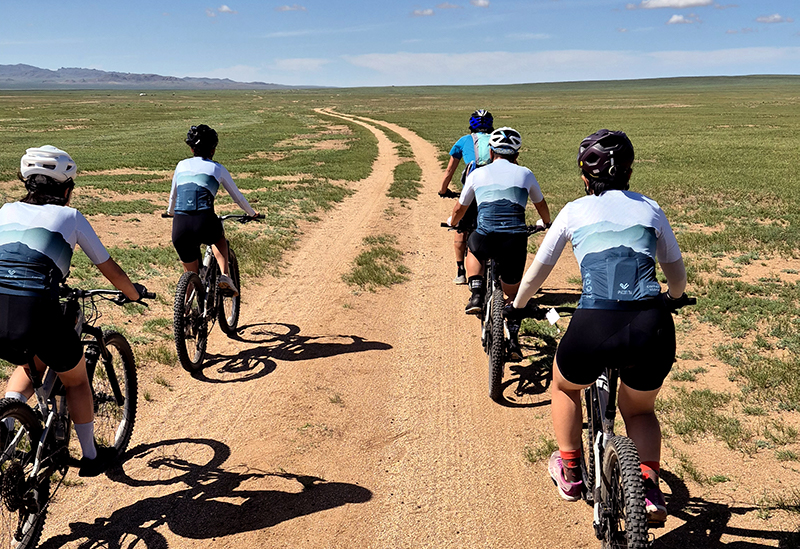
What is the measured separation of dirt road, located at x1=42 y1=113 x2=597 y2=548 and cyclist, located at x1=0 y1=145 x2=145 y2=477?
125cm

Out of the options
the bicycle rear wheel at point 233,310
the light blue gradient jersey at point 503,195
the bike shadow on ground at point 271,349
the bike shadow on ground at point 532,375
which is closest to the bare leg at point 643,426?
the bike shadow on ground at point 532,375

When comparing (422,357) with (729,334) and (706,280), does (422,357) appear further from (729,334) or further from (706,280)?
(706,280)

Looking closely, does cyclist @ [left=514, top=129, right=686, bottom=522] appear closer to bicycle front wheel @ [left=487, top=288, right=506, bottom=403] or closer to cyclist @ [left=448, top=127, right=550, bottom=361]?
bicycle front wheel @ [left=487, top=288, right=506, bottom=403]

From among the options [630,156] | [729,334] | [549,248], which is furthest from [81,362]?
[729,334]

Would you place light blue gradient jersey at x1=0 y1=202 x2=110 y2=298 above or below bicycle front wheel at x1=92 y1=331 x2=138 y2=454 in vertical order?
above

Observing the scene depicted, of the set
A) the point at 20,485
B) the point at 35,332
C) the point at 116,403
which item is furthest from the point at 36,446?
the point at 116,403

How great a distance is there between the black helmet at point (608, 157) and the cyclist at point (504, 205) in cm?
266

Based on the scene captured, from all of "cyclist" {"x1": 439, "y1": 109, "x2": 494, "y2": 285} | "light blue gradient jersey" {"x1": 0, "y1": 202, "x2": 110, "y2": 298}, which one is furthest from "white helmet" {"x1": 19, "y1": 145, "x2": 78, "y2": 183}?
"cyclist" {"x1": 439, "y1": 109, "x2": 494, "y2": 285}

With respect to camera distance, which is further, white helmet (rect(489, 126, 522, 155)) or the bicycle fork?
white helmet (rect(489, 126, 522, 155))

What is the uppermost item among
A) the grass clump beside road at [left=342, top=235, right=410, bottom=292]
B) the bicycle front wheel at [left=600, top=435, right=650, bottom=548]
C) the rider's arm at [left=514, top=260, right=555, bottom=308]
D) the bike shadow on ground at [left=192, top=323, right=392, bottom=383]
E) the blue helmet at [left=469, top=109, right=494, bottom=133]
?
the blue helmet at [left=469, top=109, right=494, bottom=133]

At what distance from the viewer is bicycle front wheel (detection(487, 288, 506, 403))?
19.1 ft

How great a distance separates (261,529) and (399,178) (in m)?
20.7

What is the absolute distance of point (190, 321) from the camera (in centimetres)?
665

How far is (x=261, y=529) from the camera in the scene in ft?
13.5
